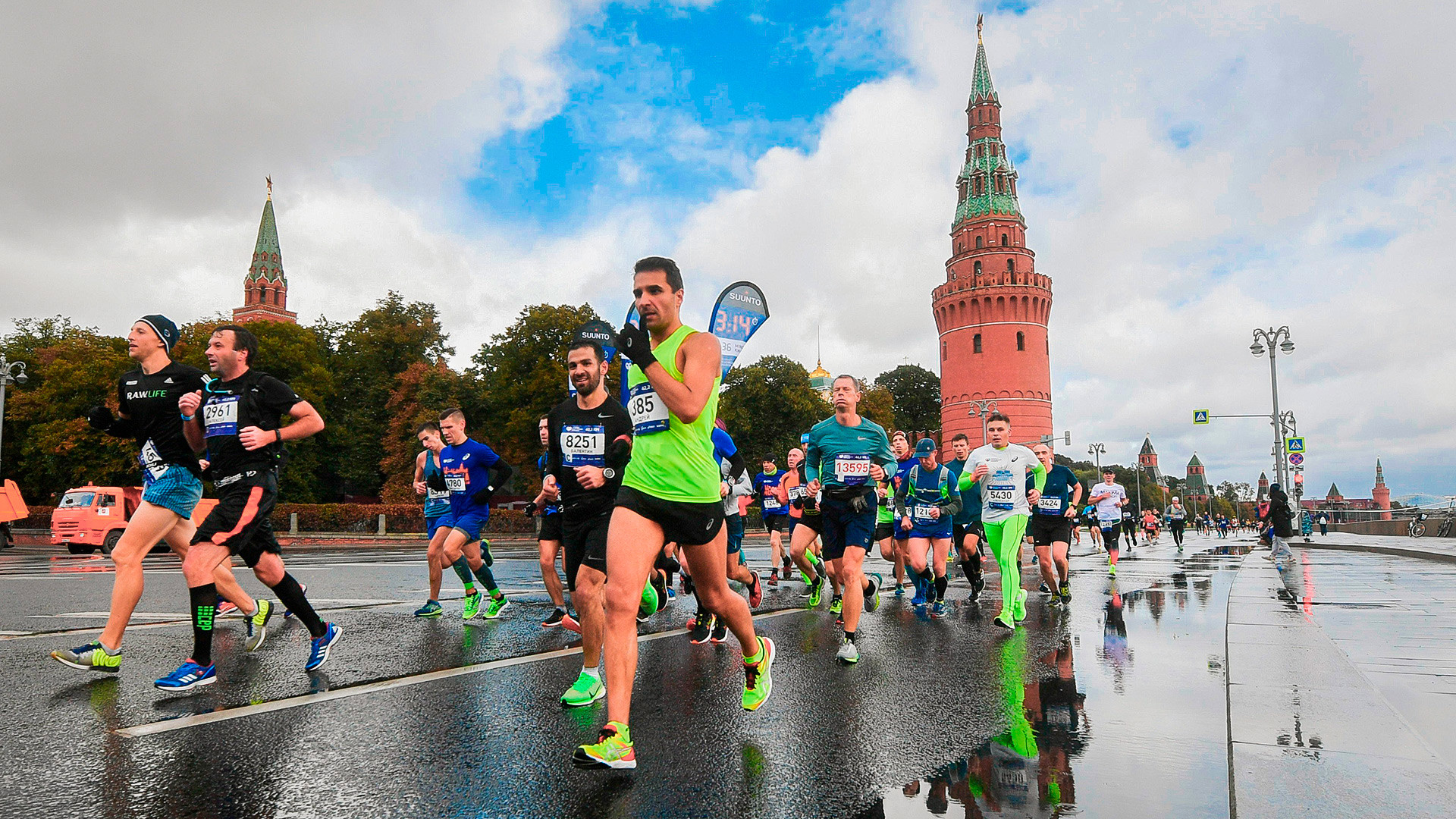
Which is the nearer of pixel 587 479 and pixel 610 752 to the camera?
pixel 610 752

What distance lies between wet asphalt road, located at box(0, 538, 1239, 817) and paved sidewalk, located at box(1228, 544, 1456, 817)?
0.54 ft

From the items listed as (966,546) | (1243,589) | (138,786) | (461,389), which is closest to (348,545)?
(461,389)

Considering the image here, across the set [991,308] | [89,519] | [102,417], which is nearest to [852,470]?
[102,417]

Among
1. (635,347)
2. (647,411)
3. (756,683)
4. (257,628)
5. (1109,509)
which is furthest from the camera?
(1109,509)

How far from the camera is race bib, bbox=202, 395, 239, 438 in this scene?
18.1ft

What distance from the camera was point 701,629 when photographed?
24.0ft

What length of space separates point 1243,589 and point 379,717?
11.0 metres

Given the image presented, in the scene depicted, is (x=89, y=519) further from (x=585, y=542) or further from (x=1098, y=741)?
(x=1098, y=741)

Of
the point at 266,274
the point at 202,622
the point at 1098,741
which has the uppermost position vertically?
the point at 266,274

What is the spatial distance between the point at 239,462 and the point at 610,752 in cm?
353

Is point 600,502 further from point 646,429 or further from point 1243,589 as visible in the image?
point 1243,589

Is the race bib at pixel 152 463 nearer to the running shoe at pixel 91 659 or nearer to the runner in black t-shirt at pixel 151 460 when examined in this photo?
the runner in black t-shirt at pixel 151 460

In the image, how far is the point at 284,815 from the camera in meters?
3.00

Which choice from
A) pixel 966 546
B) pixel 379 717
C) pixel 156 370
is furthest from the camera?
pixel 966 546
